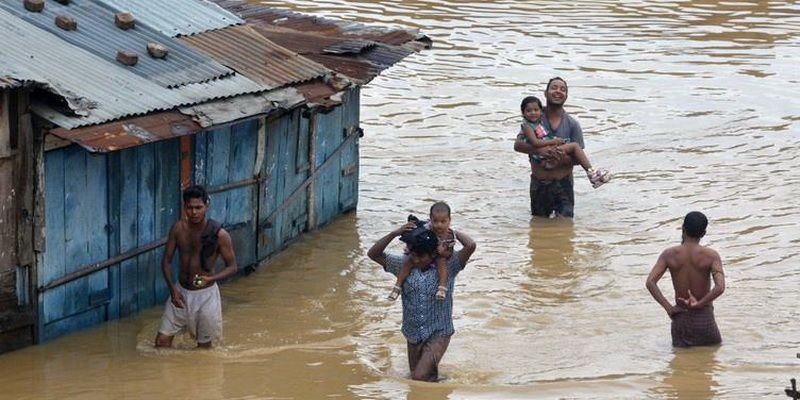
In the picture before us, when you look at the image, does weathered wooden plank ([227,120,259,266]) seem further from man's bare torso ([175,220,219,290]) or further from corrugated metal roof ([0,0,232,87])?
man's bare torso ([175,220,219,290])

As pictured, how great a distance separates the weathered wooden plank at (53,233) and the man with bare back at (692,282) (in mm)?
4046

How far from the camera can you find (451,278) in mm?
9875

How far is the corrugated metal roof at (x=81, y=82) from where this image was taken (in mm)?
10148

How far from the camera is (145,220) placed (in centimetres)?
1148

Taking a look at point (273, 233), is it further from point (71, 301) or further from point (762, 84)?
point (762, 84)

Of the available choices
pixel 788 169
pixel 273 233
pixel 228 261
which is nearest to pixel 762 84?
pixel 788 169

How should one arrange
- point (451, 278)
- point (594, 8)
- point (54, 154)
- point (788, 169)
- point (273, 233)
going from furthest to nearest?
1. point (594, 8)
2. point (788, 169)
3. point (273, 233)
4. point (54, 154)
5. point (451, 278)

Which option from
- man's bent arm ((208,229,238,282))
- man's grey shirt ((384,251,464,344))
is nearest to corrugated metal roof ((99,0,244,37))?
man's bent arm ((208,229,238,282))

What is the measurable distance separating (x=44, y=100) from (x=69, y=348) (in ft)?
5.85

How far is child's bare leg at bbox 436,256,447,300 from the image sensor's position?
970 cm

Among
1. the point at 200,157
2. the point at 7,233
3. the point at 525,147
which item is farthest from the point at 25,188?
the point at 525,147

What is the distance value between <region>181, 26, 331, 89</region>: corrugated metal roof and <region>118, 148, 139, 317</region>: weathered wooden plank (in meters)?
1.50

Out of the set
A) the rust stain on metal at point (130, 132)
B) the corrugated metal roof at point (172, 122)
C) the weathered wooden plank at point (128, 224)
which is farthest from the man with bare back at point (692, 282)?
the weathered wooden plank at point (128, 224)

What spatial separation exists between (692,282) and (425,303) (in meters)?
1.90
